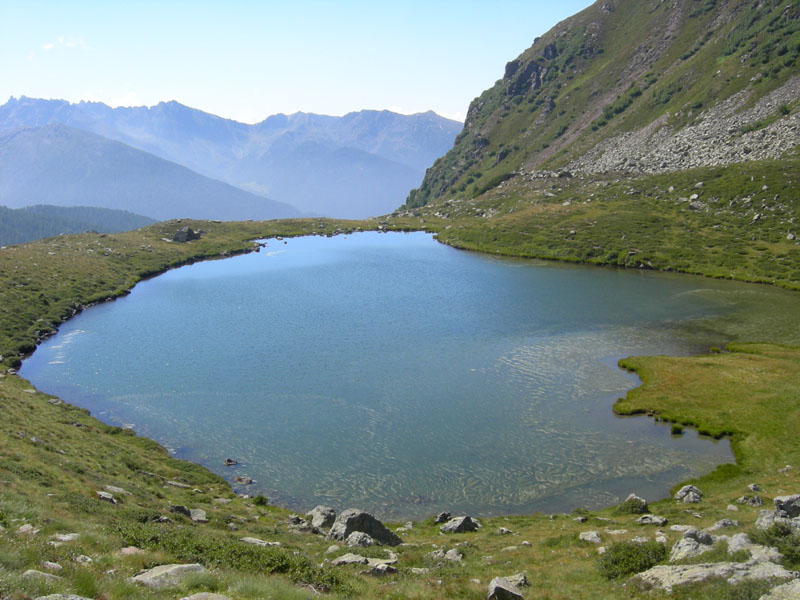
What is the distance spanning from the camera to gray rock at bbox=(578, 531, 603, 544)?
2619 cm

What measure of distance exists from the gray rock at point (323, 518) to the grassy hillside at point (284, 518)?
1586 mm

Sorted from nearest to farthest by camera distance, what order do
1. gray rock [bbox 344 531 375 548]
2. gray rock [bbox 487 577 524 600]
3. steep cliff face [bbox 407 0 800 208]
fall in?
gray rock [bbox 487 577 524 600] < gray rock [bbox 344 531 375 548] < steep cliff face [bbox 407 0 800 208]

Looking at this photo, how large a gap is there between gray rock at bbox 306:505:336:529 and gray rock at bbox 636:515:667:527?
16739mm

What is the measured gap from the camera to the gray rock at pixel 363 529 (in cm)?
2745

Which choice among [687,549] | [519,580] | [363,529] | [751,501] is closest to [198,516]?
[363,529]

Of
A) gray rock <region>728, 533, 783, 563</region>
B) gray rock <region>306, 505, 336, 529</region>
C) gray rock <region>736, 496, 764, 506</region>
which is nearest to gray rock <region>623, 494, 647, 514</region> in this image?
gray rock <region>736, 496, 764, 506</region>

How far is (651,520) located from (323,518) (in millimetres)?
17810

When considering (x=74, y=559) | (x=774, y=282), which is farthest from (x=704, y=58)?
(x=74, y=559)

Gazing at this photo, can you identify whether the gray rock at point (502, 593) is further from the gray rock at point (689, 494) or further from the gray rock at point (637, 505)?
the gray rock at point (689, 494)

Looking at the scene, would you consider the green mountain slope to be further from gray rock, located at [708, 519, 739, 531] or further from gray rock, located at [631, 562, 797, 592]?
gray rock, located at [631, 562, 797, 592]

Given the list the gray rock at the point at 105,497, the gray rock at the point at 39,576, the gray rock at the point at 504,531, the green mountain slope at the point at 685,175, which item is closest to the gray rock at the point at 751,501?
the gray rock at the point at 504,531

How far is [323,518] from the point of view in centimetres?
3084

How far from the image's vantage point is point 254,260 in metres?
136

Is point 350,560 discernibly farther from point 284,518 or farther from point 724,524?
point 724,524
